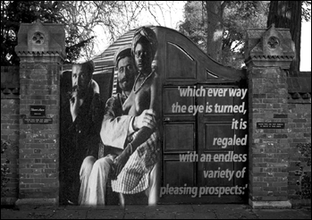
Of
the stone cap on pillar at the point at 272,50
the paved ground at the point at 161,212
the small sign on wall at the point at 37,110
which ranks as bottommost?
the paved ground at the point at 161,212

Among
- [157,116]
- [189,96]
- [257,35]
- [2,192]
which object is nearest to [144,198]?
[157,116]

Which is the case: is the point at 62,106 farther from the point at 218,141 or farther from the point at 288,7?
the point at 288,7

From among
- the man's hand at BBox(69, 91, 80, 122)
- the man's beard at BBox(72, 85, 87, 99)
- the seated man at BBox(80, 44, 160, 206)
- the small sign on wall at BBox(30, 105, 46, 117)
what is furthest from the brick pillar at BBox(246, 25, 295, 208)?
the small sign on wall at BBox(30, 105, 46, 117)

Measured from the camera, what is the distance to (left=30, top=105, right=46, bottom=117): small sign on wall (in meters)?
7.32

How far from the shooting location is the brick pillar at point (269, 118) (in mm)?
7285

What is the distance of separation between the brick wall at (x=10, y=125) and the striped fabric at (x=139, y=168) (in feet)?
5.72

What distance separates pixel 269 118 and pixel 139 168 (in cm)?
238

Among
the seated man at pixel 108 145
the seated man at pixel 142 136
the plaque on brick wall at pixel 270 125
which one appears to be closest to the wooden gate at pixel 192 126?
the seated man at pixel 142 136

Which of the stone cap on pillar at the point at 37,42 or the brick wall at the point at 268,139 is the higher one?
the stone cap on pillar at the point at 37,42

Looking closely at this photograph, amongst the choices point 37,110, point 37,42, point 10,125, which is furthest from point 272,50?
point 10,125

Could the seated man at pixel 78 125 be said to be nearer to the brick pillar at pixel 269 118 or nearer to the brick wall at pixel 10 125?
the brick wall at pixel 10 125

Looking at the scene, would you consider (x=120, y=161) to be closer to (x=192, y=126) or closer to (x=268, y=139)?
(x=192, y=126)

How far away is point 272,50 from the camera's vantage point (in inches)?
287

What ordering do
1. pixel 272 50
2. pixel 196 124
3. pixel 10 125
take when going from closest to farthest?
1. pixel 272 50
2. pixel 10 125
3. pixel 196 124
